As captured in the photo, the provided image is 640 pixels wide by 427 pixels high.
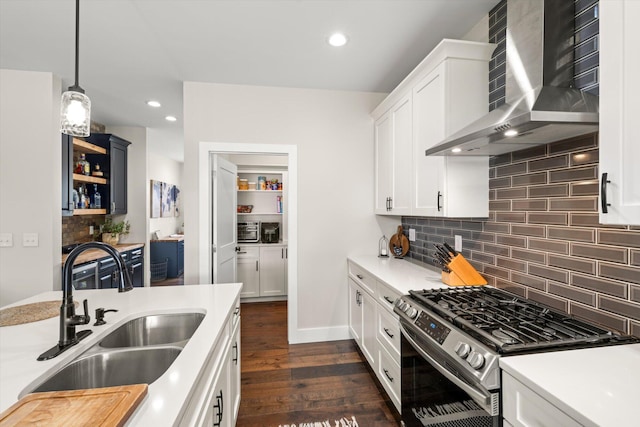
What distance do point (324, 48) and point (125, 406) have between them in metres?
2.45

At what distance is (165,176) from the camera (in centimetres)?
642

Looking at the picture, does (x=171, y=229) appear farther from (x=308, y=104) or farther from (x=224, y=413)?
(x=224, y=413)

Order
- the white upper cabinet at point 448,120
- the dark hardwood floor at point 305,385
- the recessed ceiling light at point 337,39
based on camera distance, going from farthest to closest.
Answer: the recessed ceiling light at point 337,39 → the dark hardwood floor at point 305,385 → the white upper cabinet at point 448,120

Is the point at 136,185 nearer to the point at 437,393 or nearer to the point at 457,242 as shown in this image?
the point at 457,242

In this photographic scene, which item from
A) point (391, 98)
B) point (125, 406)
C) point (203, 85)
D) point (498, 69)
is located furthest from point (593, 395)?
point (203, 85)

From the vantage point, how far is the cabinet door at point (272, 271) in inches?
173

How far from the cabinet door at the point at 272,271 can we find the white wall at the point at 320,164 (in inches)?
54.9

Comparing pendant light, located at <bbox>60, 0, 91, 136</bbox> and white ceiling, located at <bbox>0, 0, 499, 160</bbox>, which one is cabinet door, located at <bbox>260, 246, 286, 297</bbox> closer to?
white ceiling, located at <bbox>0, 0, 499, 160</bbox>

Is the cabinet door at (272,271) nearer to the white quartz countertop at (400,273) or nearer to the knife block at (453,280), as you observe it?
the white quartz countertop at (400,273)

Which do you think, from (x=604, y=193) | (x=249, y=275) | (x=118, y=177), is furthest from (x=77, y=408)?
(x=118, y=177)

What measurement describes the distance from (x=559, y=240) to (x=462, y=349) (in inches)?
31.5

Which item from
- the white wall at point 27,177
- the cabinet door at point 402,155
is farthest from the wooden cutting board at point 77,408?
the white wall at point 27,177

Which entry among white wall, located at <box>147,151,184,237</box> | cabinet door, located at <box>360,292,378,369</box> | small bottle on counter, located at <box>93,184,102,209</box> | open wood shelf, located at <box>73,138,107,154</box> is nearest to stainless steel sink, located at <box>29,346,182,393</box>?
cabinet door, located at <box>360,292,378,369</box>

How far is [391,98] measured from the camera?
102 inches
